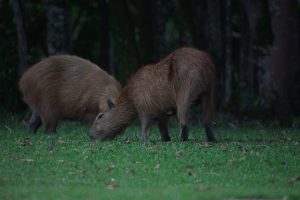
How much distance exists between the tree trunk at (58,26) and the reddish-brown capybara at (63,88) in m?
2.96

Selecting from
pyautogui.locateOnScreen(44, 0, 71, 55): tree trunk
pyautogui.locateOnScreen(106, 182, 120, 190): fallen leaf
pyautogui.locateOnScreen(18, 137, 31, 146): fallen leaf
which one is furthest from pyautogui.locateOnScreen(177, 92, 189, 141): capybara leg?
pyautogui.locateOnScreen(44, 0, 71, 55): tree trunk

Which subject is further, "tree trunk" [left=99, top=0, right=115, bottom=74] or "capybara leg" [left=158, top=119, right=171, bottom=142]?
"tree trunk" [left=99, top=0, right=115, bottom=74]

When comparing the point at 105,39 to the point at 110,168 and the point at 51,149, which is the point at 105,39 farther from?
the point at 110,168

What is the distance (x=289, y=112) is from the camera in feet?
55.2

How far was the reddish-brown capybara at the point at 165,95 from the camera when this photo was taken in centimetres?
1248

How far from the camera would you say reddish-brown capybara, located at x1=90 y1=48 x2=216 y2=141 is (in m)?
12.5

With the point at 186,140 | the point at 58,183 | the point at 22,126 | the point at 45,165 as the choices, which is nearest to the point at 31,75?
the point at 22,126

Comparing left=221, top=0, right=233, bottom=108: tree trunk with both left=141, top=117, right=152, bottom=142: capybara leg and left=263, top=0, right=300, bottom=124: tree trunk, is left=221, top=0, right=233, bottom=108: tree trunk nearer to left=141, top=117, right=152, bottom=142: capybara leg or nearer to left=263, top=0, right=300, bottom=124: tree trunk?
left=263, top=0, right=300, bottom=124: tree trunk

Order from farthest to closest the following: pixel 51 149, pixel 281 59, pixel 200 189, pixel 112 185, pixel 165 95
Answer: pixel 281 59
pixel 165 95
pixel 51 149
pixel 112 185
pixel 200 189

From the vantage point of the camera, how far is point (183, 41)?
2273 cm

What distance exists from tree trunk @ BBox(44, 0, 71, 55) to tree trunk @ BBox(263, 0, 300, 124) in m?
4.21

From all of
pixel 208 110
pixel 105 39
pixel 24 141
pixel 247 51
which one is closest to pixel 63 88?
pixel 24 141

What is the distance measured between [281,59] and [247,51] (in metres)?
6.40

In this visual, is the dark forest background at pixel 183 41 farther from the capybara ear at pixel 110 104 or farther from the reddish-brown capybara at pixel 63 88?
the capybara ear at pixel 110 104
